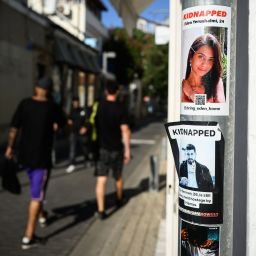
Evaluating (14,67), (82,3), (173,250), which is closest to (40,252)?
(173,250)

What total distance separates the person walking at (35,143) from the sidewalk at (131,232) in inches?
25.2

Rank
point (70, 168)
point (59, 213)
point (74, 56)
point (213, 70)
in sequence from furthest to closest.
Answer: point (74, 56) < point (70, 168) < point (59, 213) < point (213, 70)

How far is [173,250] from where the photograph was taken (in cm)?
360

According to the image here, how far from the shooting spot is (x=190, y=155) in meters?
2.50

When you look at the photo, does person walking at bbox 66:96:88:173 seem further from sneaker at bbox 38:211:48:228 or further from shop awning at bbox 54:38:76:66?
shop awning at bbox 54:38:76:66

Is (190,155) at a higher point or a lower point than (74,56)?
lower

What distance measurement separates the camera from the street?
560 centimetres

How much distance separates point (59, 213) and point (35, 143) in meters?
2.04

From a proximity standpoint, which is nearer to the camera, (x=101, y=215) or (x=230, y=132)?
(x=230, y=132)

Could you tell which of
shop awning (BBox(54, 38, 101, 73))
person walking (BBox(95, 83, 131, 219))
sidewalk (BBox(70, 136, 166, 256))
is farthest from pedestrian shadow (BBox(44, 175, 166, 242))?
shop awning (BBox(54, 38, 101, 73))

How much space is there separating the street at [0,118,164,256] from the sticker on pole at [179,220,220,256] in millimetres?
3101

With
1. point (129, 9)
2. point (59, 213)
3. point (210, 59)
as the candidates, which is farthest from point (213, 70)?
point (59, 213)

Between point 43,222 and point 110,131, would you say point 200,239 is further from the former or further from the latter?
point 110,131

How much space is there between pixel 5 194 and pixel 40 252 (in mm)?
3162
